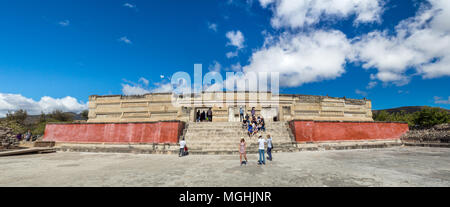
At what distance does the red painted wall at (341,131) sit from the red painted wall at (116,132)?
890cm

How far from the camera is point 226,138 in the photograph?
505 inches

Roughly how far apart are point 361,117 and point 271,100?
1203cm

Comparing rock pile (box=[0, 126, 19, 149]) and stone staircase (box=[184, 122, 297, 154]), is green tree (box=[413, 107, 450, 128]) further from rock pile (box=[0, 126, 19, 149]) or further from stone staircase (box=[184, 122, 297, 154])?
rock pile (box=[0, 126, 19, 149])

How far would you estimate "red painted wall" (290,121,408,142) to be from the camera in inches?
512

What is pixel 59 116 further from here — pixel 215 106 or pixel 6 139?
pixel 215 106

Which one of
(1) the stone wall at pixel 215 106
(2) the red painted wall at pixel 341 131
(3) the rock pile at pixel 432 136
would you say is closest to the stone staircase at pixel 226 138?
(2) the red painted wall at pixel 341 131

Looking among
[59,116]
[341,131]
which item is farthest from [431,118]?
[59,116]

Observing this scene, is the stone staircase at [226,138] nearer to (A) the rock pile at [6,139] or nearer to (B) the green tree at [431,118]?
(A) the rock pile at [6,139]

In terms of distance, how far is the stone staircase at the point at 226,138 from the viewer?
37.2 ft

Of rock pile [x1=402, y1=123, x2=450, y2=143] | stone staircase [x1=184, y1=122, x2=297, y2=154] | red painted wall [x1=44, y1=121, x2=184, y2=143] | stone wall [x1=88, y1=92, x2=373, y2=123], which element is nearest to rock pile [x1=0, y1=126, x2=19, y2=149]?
red painted wall [x1=44, y1=121, x2=184, y2=143]

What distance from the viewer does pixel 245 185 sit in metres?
4.64

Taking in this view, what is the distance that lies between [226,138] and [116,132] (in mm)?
8299
